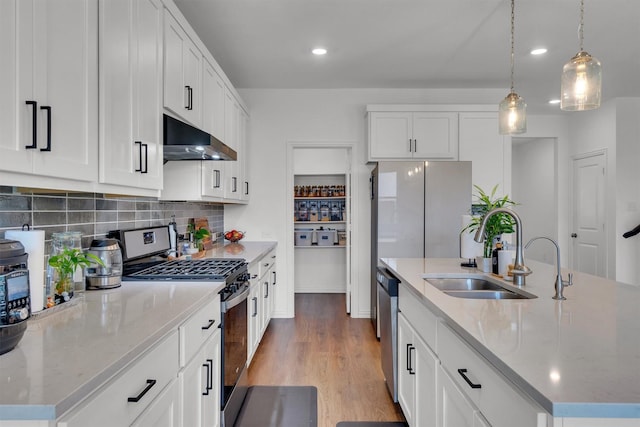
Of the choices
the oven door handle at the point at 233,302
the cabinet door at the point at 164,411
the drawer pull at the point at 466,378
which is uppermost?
the oven door handle at the point at 233,302

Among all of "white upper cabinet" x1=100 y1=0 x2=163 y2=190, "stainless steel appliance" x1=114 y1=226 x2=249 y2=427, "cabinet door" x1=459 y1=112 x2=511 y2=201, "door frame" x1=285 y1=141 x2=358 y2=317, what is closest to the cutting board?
"stainless steel appliance" x1=114 y1=226 x2=249 y2=427

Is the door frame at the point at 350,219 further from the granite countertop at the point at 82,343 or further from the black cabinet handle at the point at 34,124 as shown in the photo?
the black cabinet handle at the point at 34,124

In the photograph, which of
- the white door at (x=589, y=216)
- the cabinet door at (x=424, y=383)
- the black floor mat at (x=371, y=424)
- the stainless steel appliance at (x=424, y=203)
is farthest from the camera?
the white door at (x=589, y=216)

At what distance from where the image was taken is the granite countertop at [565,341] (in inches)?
30.5

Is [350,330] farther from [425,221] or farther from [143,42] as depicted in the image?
[143,42]

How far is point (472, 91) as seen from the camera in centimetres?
450

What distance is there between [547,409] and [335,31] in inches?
117

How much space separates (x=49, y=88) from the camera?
1.15 m

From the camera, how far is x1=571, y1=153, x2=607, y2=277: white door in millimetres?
5126

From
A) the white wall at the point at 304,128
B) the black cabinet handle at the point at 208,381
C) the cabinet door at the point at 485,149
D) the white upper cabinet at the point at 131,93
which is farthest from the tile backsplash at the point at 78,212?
the cabinet door at the point at 485,149

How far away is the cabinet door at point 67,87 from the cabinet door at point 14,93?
3 cm

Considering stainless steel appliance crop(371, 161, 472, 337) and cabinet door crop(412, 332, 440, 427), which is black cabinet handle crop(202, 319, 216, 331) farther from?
stainless steel appliance crop(371, 161, 472, 337)

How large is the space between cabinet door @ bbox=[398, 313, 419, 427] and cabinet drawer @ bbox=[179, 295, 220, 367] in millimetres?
1028

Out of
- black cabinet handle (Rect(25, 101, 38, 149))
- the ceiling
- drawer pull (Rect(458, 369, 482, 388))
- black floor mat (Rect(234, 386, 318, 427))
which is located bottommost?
black floor mat (Rect(234, 386, 318, 427))
